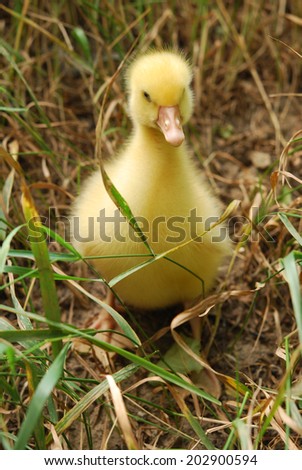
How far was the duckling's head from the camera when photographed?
1.58 meters

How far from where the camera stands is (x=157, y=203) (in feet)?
5.35

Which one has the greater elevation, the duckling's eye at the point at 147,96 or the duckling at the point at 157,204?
the duckling's eye at the point at 147,96

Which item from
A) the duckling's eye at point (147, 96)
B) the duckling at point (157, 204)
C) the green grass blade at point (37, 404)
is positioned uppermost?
the duckling's eye at point (147, 96)

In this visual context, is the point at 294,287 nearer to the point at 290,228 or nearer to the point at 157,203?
the point at 290,228

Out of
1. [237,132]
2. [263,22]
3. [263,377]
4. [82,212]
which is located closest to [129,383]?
[263,377]

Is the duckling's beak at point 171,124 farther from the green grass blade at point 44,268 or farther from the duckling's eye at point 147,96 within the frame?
the green grass blade at point 44,268

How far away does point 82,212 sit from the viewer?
1.84 m

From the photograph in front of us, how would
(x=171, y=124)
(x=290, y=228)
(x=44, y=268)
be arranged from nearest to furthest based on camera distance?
(x=44, y=268) → (x=290, y=228) → (x=171, y=124)

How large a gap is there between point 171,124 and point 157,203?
212 mm

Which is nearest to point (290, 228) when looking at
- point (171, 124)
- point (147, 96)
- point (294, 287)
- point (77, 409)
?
point (294, 287)

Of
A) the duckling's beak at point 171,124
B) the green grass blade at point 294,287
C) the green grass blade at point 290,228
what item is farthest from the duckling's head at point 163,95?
the green grass blade at point 294,287

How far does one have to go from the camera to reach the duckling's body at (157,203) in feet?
5.32

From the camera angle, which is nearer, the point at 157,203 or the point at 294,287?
the point at 294,287

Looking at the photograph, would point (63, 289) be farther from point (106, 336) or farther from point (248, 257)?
point (248, 257)
